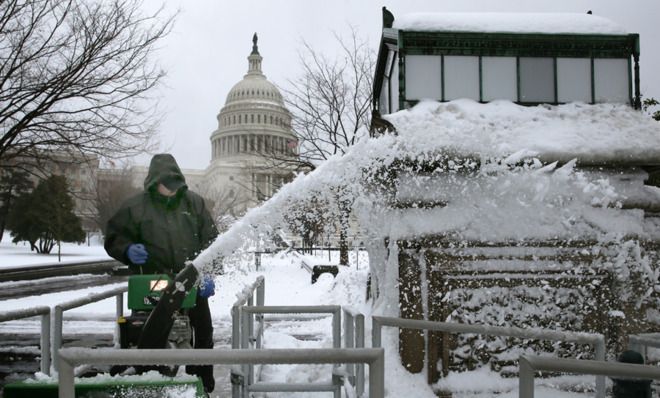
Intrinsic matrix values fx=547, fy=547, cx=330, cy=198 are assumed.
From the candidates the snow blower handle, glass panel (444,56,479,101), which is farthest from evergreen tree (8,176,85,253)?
the snow blower handle

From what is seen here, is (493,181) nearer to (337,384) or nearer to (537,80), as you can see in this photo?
(537,80)

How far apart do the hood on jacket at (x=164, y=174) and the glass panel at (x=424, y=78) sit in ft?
9.77

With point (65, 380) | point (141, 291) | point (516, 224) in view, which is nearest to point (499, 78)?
point (516, 224)

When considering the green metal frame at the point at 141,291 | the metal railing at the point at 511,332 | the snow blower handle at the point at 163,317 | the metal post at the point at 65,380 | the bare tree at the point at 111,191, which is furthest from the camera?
the bare tree at the point at 111,191

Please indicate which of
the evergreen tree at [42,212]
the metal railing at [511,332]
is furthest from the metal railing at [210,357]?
the evergreen tree at [42,212]

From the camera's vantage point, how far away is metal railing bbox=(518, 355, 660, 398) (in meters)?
2.28

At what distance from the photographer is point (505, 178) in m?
5.55

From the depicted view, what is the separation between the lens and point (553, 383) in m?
5.24

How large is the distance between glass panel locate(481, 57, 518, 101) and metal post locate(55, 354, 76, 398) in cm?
544

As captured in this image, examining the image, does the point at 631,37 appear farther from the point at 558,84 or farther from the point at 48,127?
the point at 48,127

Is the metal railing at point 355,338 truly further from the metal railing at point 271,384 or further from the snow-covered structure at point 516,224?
the snow-covered structure at point 516,224

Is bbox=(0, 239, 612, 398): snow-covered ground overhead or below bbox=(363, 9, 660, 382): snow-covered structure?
below

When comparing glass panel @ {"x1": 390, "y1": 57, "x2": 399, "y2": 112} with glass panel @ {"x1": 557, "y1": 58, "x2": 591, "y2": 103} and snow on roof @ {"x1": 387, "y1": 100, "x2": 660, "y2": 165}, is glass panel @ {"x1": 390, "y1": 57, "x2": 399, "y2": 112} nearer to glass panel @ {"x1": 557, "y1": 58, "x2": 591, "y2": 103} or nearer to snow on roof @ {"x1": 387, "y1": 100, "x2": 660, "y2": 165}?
snow on roof @ {"x1": 387, "y1": 100, "x2": 660, "y2": 165}

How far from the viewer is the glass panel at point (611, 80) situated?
6.46m
